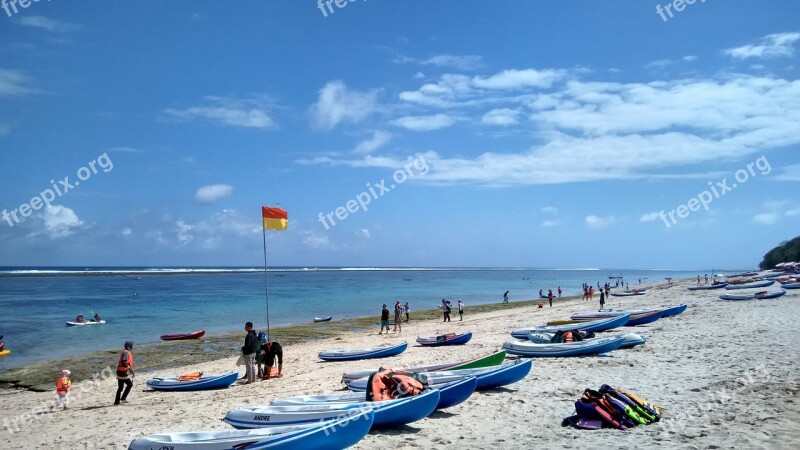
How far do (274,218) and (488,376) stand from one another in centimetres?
1006

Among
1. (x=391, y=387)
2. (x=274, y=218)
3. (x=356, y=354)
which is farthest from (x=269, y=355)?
(x=391, y=387)

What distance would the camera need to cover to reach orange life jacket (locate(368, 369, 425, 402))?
9.49 m

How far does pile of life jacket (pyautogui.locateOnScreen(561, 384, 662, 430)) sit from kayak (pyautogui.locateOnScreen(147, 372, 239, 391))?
393 inches

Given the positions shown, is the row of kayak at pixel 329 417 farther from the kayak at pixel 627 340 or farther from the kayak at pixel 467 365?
the kayak at pixel 627 340

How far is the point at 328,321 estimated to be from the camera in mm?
40000

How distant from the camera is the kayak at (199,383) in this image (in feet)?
49.8

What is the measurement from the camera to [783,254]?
8438 centimetres

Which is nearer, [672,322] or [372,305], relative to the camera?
[672,322]

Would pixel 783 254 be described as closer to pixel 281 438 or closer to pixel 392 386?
pixel 392 386

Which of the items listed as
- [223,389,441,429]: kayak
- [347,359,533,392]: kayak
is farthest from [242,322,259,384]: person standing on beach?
[223,389,441,429]: kayak

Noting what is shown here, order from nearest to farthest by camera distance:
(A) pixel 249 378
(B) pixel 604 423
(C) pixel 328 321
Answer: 1. (B) pixel 604 423
2. (A) pixel 249 378
3. (C) pixel 328 321

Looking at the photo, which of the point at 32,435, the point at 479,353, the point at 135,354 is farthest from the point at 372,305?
the point at 32,435

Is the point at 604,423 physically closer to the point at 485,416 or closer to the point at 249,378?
the point at 485,416

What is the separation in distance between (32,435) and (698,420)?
43.7 feet
